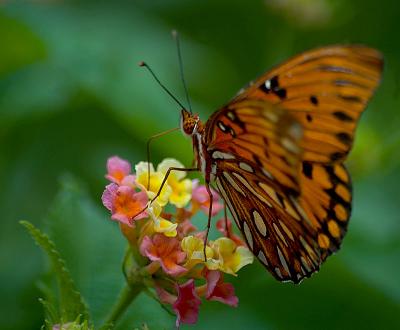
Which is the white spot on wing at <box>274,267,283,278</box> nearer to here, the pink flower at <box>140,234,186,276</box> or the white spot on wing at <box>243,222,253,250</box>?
the white spot on wing at <box>243,222,253,250</box>

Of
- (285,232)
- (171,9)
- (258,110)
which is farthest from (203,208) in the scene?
(171,9)

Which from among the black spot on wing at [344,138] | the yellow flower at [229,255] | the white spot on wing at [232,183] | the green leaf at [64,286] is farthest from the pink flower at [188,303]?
the black spot on wing at [344,138]

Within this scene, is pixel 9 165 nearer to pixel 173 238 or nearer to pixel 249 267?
pixel 249 267

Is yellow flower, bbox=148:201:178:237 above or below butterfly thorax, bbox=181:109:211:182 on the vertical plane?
below

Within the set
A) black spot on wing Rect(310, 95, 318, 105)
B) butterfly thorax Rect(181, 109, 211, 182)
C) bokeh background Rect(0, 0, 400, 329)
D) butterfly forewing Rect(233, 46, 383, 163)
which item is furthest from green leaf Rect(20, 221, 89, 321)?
black spot on wing Rect(310, 95, 318, 105)

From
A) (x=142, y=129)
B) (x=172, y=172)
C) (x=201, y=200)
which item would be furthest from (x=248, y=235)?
(x=142, y=129)

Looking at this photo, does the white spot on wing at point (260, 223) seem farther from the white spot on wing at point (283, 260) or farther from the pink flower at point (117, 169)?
the pink flower at point (117, 169)

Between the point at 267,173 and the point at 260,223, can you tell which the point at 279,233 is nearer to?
the point at 260,223
